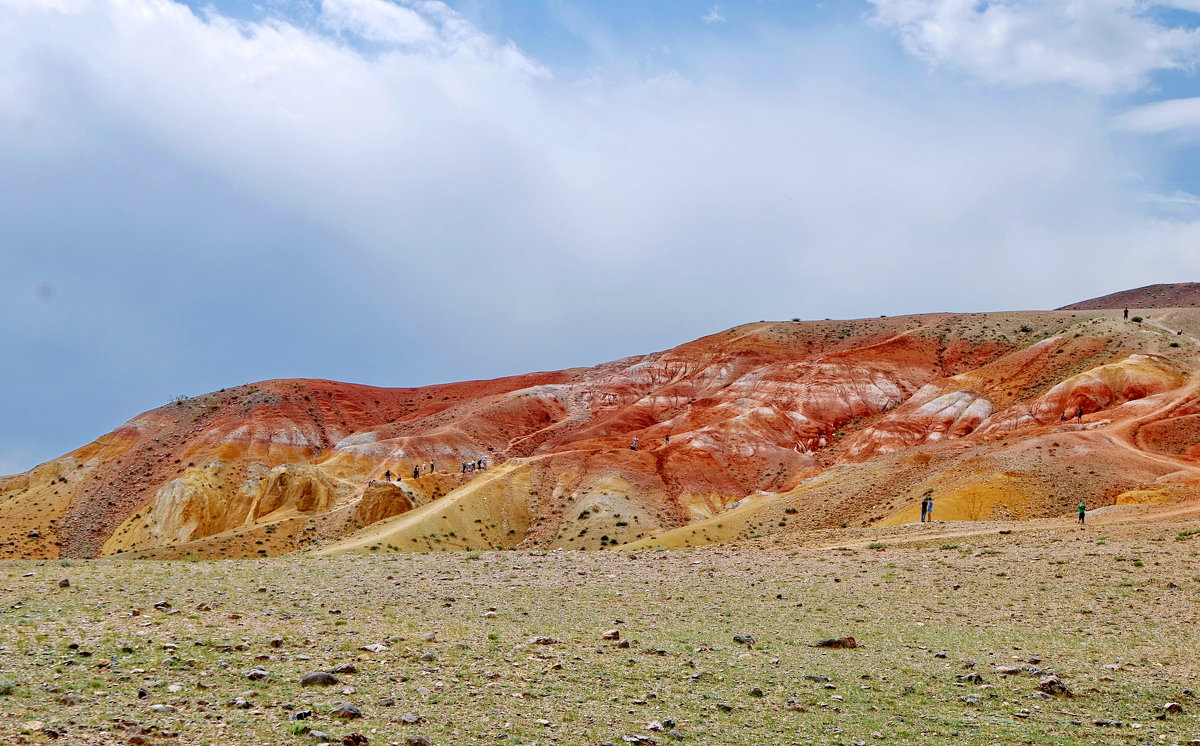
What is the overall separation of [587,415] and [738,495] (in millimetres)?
37745

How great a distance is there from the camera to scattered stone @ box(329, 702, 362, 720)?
10023 millimetres

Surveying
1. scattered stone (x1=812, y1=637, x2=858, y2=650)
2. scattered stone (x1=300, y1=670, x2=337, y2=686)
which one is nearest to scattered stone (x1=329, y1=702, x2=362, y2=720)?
scattered stone (x1=300, y1=670, x2=337, y2=686)

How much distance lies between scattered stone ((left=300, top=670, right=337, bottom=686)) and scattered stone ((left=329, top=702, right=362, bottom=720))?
1225 millimetres

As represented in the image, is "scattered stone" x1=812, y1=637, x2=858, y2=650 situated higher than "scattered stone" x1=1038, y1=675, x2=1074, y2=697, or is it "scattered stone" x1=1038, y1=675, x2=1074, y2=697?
"scattered stone" x1=812, y1=637, x2=858, y2=650

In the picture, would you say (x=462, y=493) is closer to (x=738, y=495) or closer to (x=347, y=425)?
(x=738, y=495)

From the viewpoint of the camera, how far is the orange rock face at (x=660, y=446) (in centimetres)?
4991

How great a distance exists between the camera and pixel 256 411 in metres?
107

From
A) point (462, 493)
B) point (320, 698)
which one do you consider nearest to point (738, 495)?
point (462, 493)

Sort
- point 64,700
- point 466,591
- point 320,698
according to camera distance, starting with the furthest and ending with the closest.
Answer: point 466,591
point 320,698
point 64,700

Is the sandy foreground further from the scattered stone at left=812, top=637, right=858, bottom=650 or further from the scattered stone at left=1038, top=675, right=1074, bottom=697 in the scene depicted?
the scattered stone at left=812, top=637, right=858, bottom=650

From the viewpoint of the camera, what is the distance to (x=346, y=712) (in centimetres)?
1005

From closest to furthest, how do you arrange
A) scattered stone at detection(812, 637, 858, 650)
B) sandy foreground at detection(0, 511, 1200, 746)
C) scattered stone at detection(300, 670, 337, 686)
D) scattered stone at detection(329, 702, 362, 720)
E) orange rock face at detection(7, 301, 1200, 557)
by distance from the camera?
1. scattered stone at detection(329, 702, 362, 720)
2. sandy foreground at detection(0, 511, 1200, 746)
3. scattered stone at detection(300, 670, 337, 686)
4. scattered stone at detection(812, 637, 858, 650)
5. orange rock face at detection(7, 301, 1200, 557)

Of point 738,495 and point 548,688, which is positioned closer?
point 548,688

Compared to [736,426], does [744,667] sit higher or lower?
lower
